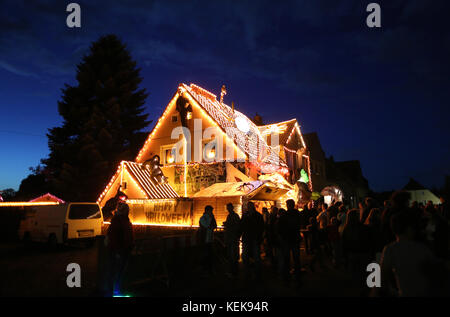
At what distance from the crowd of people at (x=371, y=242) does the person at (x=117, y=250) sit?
2.79 m

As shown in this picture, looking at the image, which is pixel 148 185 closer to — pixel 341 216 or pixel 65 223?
pixel 65 223

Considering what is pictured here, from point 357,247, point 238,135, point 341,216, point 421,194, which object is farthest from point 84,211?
point 421,194

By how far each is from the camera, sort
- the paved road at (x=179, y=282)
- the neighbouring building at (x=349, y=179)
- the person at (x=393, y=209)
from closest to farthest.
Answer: the person at (x=393, y=209), the paved road at (x=179, y=282), the neighbouring building at (x=349, y=179)

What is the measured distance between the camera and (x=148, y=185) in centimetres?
1672

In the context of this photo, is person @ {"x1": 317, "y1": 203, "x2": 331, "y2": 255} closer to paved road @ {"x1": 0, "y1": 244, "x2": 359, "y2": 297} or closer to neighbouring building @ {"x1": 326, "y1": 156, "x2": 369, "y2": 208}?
paved road @ {"x1": 0, "y1": 244, "x2": 359, "y2": 297}

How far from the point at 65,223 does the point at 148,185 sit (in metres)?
5.12

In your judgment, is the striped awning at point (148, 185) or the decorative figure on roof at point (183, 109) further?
the decorative figure on roof at point (183, 109)

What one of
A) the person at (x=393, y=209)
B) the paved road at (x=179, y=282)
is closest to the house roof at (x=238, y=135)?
the paved road at (x=179, y=282)

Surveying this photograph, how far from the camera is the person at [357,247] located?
498 centimetres

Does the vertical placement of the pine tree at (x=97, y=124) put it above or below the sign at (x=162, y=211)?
above

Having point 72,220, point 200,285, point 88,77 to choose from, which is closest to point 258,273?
point 200,285

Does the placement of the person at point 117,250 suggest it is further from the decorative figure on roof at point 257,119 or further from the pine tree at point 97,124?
the decorative figure on roof at point 257,119

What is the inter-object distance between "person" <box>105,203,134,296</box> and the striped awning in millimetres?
9722
